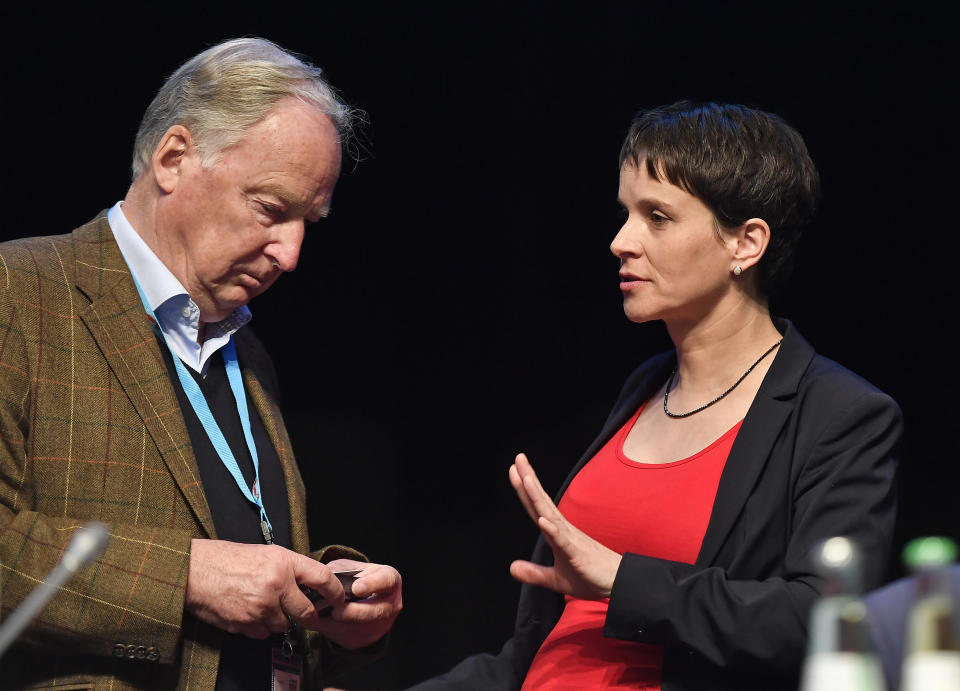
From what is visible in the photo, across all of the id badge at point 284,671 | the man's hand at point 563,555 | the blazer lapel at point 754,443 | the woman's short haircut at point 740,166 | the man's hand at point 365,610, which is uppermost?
the woman's short haircut at point 740,166

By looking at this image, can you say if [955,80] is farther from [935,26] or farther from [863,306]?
[863,306]

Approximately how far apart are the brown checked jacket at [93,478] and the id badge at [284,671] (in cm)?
16

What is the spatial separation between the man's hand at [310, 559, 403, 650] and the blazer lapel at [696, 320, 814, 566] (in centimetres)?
59

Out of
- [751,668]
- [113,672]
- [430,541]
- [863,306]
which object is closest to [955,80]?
[863,306]

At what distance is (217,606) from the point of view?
1.73 m

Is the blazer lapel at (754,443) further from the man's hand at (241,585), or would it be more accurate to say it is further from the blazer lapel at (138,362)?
the blazer lapel at (138,362)

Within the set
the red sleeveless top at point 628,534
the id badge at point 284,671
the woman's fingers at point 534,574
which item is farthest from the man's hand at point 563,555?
the id badge at point 284,671

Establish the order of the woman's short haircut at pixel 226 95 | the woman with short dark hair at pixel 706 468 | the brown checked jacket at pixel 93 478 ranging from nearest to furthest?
1. the brown checked jacket at pixel 93 478
2. the woman with short dark hair at pixel 706 468
3. the woman's short haircut at pixel 226 95

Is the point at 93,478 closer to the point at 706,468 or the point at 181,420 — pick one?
the point at 181,420

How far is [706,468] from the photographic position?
200 centimetres

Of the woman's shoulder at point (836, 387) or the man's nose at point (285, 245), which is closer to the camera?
the woman's shoulder at point (836, 387)

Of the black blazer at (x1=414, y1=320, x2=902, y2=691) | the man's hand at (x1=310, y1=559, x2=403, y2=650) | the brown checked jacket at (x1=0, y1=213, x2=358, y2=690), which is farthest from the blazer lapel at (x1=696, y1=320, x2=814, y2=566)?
the brown checked jacket at (x1=0, y1=213, x2=358, y2=690)

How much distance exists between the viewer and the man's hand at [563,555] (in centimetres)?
178

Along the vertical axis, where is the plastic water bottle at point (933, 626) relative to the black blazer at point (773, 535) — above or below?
above
